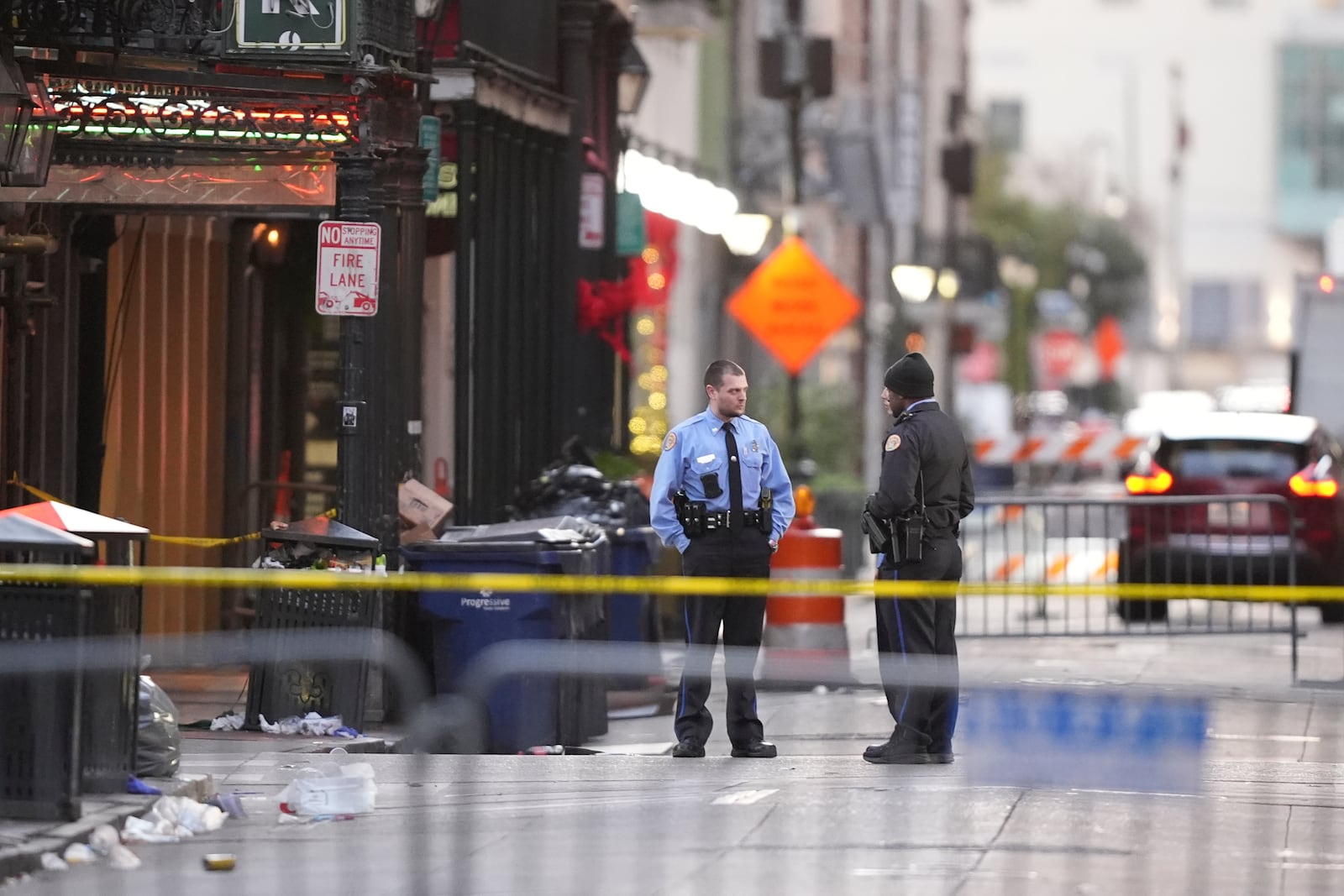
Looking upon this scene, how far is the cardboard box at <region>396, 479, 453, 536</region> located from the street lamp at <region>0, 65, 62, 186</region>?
2615 mm

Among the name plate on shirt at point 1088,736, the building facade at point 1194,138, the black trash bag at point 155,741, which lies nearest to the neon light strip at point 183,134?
the black trash bag at point 155,741

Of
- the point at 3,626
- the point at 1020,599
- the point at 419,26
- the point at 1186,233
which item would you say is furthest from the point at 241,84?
the point at 1186,233

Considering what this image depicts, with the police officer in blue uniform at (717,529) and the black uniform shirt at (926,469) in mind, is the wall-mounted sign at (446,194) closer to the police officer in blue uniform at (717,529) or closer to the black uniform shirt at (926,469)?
the police officer in blue uniform at (717,529)

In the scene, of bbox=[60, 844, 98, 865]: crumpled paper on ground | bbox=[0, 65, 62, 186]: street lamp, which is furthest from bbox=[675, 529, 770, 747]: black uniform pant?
bbox=[0, 65, 62, 186]: street lamp

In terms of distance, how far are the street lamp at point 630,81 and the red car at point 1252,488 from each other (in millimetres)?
5286

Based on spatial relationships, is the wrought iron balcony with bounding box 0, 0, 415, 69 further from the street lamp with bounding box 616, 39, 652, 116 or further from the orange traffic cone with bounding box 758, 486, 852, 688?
the street lamp with bounding box 616, 39, 652, 116

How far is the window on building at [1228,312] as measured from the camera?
91.0 metres

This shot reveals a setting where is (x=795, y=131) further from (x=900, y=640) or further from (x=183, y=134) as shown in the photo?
(x=900, y=640)

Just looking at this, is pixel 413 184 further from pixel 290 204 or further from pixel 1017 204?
pixel 1017 204

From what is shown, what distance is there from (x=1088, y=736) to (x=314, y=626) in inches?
185

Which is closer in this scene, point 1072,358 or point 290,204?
point 290,204

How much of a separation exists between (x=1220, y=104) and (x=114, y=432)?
80.3 meters

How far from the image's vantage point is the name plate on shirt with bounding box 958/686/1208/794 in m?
8.64

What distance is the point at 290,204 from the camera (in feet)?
46.3
